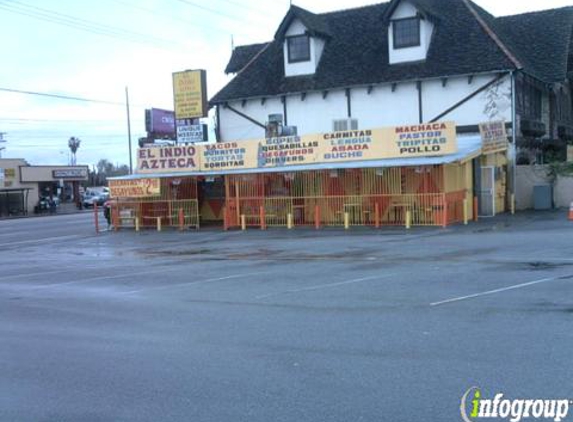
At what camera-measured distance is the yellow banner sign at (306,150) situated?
2559cm

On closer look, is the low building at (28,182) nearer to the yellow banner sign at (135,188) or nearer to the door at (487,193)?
the yellow banner sign at (135,188)

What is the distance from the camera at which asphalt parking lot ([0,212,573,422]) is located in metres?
6.00

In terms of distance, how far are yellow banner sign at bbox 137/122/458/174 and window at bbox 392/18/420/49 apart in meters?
6.52

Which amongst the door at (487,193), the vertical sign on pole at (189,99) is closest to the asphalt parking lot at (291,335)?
the door at (487,193)

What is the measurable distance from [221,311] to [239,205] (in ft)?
61.8

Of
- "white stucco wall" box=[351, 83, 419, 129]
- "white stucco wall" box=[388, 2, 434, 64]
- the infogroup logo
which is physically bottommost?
the infogroup logo

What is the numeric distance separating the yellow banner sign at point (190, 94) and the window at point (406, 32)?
951 cm

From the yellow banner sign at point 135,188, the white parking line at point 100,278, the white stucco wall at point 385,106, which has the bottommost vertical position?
the white parking line at point 100,278

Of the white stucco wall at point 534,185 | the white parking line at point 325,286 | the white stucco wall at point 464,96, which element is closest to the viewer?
the white parking line at point 325,286

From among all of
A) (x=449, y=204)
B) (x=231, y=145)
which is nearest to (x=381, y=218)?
(x=449, y=204)

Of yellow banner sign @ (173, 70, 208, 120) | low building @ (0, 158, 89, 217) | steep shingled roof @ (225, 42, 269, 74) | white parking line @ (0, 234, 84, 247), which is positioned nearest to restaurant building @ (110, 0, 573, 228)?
yellow banner sign @ (173, 70, 208, 120)

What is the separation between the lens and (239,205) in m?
29.0

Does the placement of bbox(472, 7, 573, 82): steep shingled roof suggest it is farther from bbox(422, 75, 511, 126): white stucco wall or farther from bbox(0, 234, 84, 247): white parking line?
bbox(0, 234, 84, 247): white parking line

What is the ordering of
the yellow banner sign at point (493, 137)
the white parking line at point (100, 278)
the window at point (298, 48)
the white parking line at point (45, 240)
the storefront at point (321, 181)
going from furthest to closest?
the window at point (298, 48) → the white parking line at point (45, 240) → the yellow banner sign at point (493, 137) → the storefront at point (321, 181) → the white parking line at point (100, 278)
